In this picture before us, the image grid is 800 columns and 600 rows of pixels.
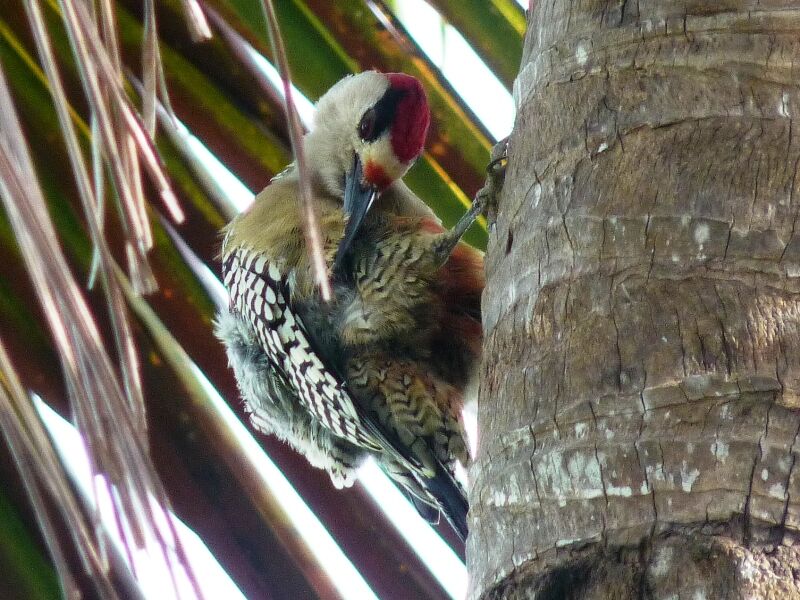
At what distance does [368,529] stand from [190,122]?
0.83 m

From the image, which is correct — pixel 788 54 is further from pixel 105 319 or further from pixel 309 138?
pixel 309 138

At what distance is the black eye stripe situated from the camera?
103 inches

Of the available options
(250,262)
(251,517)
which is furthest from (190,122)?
(251,517)

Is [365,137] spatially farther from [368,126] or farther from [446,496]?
[446,496]

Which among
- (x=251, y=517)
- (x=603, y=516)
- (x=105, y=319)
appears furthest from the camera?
(x=105, y=319)

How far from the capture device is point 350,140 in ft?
9.08

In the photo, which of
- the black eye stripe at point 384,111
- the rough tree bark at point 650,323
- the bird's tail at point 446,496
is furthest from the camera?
the black eye stripe at point 384,111

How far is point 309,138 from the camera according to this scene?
2.99m

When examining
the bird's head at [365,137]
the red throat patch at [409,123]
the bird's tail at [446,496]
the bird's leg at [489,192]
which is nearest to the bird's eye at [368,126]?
the bird's head at [365,137]

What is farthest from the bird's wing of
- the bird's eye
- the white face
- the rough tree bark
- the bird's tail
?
the rough tree bark

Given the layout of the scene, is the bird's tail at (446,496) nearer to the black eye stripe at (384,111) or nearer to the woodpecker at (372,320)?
→ the woodpecker at (372,320)

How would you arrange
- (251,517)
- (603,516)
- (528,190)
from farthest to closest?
(251,517)
(528,190)
(603,516)

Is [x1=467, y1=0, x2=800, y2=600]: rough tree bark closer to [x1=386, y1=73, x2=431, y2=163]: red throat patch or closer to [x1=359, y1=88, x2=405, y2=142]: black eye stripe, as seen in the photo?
[x1=386, y1=73, x2=431, y2=163]: red throat patch

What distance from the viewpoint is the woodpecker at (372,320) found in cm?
233
